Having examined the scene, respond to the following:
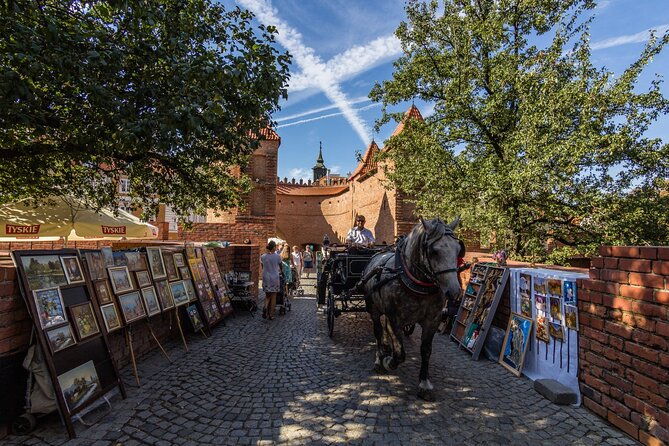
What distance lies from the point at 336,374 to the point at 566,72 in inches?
447

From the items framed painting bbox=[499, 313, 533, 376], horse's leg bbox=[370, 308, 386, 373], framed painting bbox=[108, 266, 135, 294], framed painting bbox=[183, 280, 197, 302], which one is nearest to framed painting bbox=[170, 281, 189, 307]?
framed painting bbox=[183, 280, 197, 302]

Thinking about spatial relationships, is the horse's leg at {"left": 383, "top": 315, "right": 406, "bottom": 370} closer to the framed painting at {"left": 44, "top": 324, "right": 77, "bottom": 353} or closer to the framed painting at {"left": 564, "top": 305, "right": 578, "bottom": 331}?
the framed painting at {"left": 564, "top": 305, "right": 578, "bottom": 331}

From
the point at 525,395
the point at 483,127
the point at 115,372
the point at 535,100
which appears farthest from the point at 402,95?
the point at 115,372

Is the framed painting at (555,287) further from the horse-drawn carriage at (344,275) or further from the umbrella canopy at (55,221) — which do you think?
the umbrella canopy at (55,221)

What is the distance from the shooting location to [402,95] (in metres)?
12.9

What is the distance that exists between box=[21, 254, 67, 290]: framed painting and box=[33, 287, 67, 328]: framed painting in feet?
0.20

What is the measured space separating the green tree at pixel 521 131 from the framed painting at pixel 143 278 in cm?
841

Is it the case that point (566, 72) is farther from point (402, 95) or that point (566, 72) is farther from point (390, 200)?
point (390, 200)

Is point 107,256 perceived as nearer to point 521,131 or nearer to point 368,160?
point 521,131

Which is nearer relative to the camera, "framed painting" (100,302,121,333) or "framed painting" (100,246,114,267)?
"framed painting" (100,302,121,333)

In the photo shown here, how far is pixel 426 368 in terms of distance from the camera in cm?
377

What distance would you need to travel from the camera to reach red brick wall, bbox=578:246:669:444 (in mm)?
2742

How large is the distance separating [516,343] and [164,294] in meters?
5.32

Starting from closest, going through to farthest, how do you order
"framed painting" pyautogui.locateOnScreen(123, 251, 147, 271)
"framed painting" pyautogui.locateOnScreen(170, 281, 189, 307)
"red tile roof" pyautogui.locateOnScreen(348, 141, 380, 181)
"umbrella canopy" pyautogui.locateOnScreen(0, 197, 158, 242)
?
"framed painting" pyautogui.locateOnScreen(123, 251, 147, 271), "framed painting" pyautogui.locateOnScreen(170, 281, 189, 307), "umbrella canopy" pyautogui.locateOnScreen(0, 197, 158, 242), "red tile roof" pyautogui.locateOnScreen(348, 141, 380, 181)
